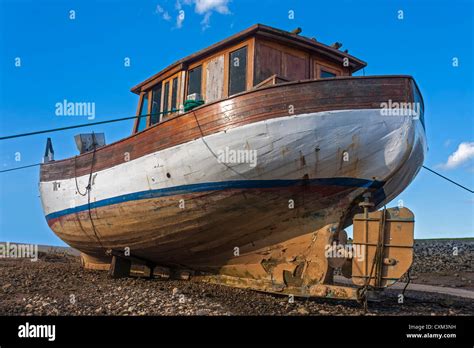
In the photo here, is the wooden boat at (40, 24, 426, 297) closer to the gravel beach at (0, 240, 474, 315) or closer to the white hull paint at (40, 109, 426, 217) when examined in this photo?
the white hull paint at (40, 109, 426, 217)

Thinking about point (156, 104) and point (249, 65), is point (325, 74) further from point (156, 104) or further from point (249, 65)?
point (156, 104)

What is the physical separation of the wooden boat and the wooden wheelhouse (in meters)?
0.02

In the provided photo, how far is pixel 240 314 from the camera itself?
5566 mm

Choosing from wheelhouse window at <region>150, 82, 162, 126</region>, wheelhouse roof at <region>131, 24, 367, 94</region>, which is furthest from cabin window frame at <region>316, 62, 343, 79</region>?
wheelhouse window at <region>150, 82, 162, 126</region>

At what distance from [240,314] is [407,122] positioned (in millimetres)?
3400

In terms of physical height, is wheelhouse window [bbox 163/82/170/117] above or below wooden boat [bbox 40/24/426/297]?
above

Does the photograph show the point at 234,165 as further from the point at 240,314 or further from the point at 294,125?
the point at 240,314

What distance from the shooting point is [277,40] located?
720 centimetres

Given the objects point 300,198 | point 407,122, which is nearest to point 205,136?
point 300,198

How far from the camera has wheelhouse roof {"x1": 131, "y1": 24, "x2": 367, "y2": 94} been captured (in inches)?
274

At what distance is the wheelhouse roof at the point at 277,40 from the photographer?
22.8 ft

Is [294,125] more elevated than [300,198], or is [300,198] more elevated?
[294,125]

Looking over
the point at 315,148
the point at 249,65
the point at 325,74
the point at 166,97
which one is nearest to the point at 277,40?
the point at 249,65

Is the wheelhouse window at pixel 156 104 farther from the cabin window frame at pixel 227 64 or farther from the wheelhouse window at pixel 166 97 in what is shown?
the cabin window frame at pixel 227 64
